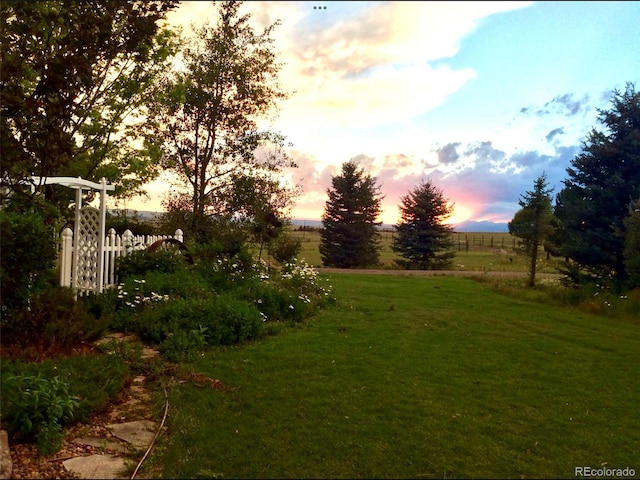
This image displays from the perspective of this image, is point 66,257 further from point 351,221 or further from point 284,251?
point 351,221

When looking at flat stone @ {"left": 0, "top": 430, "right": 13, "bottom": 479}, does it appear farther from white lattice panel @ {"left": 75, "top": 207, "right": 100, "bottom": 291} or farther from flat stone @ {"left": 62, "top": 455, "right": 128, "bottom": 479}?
white lattice panel @ {"left": 75, "top": 207, "right": 100, "bottom": 291}

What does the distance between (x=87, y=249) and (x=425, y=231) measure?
19.2m

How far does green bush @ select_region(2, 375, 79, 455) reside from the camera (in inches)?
113

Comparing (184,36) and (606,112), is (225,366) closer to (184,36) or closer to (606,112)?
(606,112)

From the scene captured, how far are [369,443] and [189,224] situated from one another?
39.2ft

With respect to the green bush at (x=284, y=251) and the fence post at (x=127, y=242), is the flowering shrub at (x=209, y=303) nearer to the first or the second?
the fence post at (x=127, y=242)

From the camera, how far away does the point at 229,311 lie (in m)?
5.78

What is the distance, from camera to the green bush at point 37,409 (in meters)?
2.87

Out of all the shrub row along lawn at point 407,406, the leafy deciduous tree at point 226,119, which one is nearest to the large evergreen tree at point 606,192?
the shrub row along lawn at point 407,406

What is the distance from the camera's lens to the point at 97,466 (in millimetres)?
2678

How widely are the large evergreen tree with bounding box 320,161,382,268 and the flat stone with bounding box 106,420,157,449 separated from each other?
2163 cm

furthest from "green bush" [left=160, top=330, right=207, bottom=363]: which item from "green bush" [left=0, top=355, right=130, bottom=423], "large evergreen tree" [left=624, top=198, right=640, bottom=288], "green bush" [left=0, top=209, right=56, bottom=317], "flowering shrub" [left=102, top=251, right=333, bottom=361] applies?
"large evergreen tree" [left=624, top=198, right=640, bottom=288]

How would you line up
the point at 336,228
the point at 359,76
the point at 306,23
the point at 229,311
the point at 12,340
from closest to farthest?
the point at 306,23 < the point at 12,340 < the point at 359,76 < the point at 229,311 < the point at 336,228

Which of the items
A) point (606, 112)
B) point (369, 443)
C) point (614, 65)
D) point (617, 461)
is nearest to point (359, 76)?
point (614, 65)
